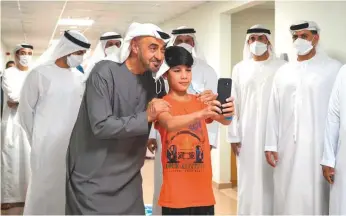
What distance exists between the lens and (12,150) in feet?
15.3

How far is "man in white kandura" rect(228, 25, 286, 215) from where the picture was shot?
147 inches

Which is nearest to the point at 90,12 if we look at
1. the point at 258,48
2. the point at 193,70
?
the point at 258,48

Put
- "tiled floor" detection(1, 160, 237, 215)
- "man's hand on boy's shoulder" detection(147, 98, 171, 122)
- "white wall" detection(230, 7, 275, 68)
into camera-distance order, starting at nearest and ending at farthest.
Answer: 1. "man's hand on boy's shoulder" detection(147, 98, 171, 122)
2. "tiled floor" detection(1, 160, 237, 215)
3. "white wall" detection(230, 7, 275, 68)

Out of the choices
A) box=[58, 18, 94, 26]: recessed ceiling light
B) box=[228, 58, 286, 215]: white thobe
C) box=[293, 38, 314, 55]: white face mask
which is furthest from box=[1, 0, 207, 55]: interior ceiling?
box=[293, 38, 314, 55]: white face mask

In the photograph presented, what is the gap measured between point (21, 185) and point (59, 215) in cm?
162

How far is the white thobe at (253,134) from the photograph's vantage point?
374 centimetres

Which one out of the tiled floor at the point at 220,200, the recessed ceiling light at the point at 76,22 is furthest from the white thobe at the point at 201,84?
the recessed ceiling light at the point at 76,22

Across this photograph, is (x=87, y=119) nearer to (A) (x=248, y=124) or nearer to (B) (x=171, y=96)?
(B) (x=171, y=96)

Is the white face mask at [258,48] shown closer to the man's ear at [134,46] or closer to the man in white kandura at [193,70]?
the man in white kandura at [193,70]

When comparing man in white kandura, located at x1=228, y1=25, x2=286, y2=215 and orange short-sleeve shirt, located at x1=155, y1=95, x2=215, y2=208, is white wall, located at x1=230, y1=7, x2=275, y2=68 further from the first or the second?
orange short-sleeve shirt, located at x1=155, y1=95, x2=215, y2=208

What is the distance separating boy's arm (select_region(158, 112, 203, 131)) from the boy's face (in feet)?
0.78

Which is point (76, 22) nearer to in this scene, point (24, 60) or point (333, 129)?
point (24, 60)

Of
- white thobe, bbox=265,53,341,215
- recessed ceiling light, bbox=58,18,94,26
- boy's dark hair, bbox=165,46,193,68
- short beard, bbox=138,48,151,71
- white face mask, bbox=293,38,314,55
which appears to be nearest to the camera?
short beard, bbox=138,48,151,71

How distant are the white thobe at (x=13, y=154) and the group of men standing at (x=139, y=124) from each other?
0.4 inches
